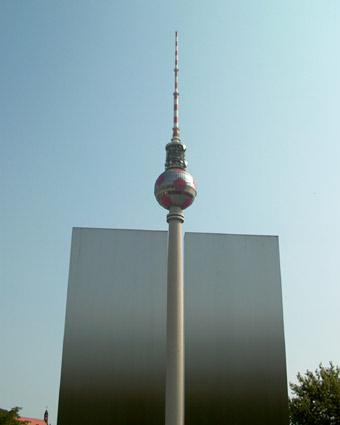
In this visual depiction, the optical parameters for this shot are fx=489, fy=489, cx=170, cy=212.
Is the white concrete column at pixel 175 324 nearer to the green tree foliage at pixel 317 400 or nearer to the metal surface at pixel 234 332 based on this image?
the metal surface at pixel 234 332

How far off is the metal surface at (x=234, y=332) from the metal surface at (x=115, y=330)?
7.63 feet

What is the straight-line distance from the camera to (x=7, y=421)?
48.8 meters

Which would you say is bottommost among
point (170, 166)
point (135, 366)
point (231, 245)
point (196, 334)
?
point (135, 366)

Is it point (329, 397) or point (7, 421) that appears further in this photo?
point (7, 421)

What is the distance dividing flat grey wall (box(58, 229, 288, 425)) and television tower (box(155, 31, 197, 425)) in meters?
2.08

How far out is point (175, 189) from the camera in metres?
34.7

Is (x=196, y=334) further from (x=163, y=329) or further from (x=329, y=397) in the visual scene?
(x=329, y=397)

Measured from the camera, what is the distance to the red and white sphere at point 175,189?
34781 millimetres

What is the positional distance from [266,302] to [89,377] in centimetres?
1356

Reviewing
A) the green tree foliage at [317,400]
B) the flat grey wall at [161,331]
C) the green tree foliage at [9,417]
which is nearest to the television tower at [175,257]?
the flat grey wall at [161,331]

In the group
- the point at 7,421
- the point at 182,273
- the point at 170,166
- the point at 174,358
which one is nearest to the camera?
the point at 174,358

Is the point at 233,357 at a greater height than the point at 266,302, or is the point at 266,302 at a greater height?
the point at 266,302

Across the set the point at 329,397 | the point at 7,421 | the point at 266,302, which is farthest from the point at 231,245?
the point at 7,421

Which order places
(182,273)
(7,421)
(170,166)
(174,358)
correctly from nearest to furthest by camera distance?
(174,358)
(182,273)
(170,166)
(7,421)
